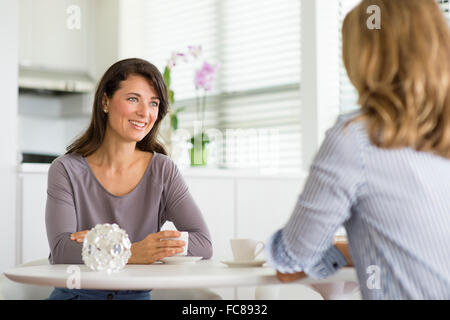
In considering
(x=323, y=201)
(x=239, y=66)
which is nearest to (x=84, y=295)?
(x=323, y=201)

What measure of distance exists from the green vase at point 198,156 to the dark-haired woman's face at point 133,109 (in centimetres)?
135

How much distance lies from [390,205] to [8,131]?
2.06m

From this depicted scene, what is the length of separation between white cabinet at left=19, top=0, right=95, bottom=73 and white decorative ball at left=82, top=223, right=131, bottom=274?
12.0 ft

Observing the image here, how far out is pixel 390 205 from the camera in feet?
3.79

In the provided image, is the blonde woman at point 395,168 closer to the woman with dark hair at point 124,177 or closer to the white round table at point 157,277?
the white round table at point 157,277

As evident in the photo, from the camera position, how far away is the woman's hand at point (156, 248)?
1589 mm

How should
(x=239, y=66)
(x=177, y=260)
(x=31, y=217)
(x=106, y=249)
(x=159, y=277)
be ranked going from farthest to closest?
(x=239, y=66), (x=31, y=217), (x=177, y=260), (x=106, y=249), (x=159, y=277)

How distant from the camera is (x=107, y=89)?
2.19 metres

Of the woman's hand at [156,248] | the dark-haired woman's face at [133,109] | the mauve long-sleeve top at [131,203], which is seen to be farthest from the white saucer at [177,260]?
the dark-haired woman's face at [133,109]

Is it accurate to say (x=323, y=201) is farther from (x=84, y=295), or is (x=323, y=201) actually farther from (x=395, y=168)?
(x=84, y=295)

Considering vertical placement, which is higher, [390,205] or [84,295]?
[390,205]
